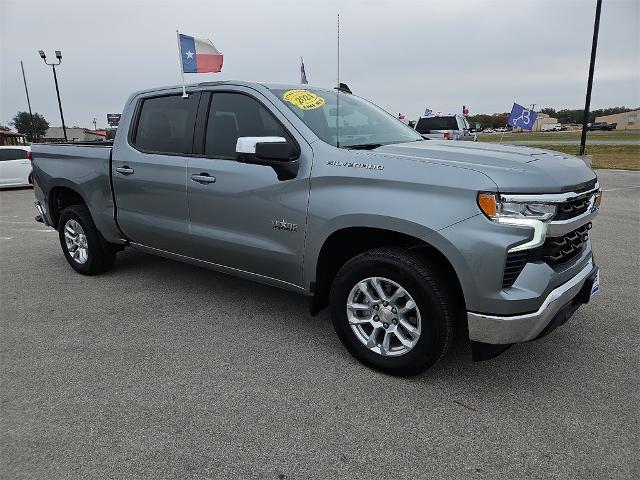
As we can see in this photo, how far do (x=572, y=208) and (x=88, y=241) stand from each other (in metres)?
4.40

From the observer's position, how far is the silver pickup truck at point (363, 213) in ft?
8.30

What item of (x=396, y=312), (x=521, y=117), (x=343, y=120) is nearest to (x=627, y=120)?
(x=521, y=117)

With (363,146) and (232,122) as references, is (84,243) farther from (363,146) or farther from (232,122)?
(363,146)

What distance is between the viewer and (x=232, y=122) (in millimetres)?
3725

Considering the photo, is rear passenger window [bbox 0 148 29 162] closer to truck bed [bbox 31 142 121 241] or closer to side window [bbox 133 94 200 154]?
truck bed [bbox 31 142 121 241]

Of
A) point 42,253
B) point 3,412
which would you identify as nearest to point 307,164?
point 3,412

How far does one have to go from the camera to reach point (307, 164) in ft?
10.4

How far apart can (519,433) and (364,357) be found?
0.99 m

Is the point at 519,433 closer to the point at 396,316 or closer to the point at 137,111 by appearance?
the point at 396,316

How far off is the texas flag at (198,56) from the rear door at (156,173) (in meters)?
0.52

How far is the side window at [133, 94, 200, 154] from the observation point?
13.0 feet

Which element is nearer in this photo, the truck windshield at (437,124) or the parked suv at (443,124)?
the parked suv at (443,124)

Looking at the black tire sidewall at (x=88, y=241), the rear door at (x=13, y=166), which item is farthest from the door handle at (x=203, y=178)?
the rear door at (x=13, y=166)

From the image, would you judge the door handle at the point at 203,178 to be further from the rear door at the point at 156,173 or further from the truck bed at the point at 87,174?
the truck bed at the point at 87,174
